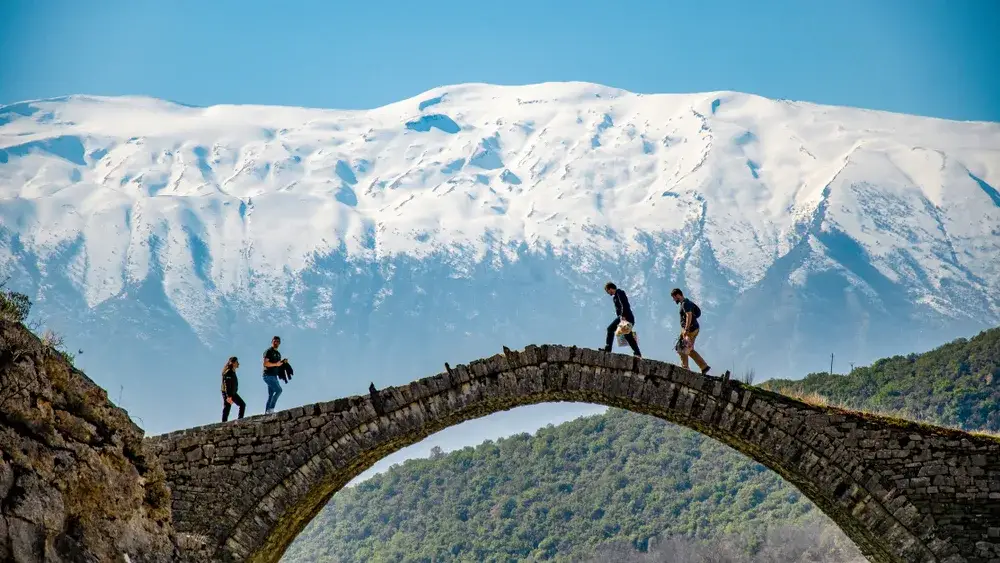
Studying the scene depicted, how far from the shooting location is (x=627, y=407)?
21000mm

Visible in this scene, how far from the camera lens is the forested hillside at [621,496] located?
47938mm

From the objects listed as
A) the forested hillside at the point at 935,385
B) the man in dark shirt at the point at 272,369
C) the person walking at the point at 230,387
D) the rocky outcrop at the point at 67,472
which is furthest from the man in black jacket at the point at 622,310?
the forested hillside at the point at 935,385

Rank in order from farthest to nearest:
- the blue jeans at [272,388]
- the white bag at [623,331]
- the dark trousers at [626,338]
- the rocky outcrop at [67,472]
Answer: the blue jeans at [272,388] < the dark trousers at [626,338] < the white bag at [623,331] < the rocky outcrop at [67,472]

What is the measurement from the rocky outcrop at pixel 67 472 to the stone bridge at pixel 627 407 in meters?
10.2

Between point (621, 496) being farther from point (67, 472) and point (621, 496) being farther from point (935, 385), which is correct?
point (67, 472)

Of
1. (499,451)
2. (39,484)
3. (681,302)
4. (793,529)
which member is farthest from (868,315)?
(39,484)

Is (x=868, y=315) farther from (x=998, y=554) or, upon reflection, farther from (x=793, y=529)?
(x=998, y=554)

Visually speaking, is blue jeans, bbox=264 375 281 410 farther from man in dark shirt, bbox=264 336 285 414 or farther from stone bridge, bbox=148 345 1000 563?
stone bridge, bbox=148 345 1000 563

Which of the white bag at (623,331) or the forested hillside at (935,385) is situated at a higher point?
the forested hillside at (935,385)

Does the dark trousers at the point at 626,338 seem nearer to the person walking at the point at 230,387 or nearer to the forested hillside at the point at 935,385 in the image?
the person walking at the point at 230,387

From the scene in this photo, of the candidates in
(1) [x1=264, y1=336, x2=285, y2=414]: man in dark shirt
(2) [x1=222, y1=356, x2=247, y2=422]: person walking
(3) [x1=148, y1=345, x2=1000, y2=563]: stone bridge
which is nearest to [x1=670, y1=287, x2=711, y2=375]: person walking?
(3) [x1=148, y1=345, x2=1000, y2=563]: stone bridge

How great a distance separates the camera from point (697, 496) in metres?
55.7

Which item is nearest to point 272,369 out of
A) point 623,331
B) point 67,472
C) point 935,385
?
point 623,331

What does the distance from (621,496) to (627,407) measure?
121 ft
